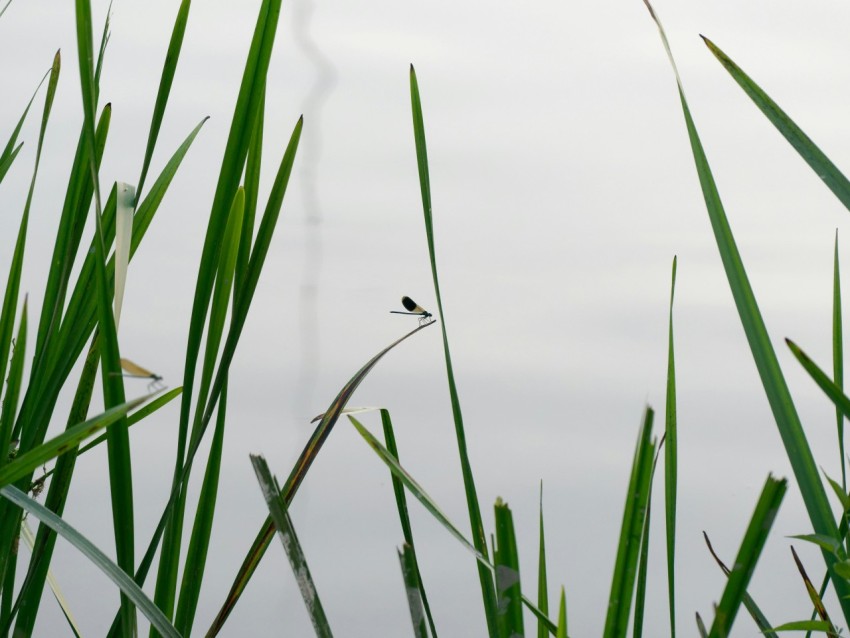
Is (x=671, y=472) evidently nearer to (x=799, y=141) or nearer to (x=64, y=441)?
(x=799, y=141)

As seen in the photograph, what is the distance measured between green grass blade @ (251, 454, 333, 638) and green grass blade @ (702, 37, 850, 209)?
0.28 meters

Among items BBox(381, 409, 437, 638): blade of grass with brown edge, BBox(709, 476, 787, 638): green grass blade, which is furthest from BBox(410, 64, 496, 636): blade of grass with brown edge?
BBox(709, 476, 787, 638): green grass blade

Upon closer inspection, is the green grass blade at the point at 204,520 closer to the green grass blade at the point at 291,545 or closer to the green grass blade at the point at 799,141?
the green grass blade at the point at 291,545

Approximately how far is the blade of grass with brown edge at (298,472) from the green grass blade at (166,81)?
0.57 ft

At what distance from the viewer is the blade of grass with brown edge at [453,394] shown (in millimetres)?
458

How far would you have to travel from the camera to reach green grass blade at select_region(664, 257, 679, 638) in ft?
1.66

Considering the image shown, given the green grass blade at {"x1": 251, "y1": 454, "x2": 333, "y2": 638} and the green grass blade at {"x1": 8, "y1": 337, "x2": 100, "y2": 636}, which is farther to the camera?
the green grass blade at {"x1": 8, "y1": 337, "x2": 100, "y2": 636}

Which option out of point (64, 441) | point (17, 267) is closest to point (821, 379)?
point (64, 441)

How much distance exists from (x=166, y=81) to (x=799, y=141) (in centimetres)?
35

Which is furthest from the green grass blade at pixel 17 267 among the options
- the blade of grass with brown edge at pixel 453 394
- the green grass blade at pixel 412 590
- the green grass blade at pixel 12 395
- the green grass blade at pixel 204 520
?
the green grass blade at pixel 412 590

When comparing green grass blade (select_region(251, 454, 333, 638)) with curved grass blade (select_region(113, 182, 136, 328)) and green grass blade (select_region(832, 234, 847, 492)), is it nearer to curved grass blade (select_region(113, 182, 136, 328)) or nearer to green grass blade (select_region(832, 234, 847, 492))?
curved grass blade (select_region(113, 182, 136, 328))

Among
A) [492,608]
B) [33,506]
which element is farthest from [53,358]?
[492,608]

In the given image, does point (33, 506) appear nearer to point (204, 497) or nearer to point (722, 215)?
point (204, 497)

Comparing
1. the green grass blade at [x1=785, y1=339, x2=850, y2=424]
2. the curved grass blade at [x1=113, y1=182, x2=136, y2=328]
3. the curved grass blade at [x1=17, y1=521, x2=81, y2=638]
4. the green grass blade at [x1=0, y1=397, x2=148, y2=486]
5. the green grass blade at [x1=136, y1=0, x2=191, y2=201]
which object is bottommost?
the curved grass blade at [x1=17, y1=521, x2=81, y2=638]
